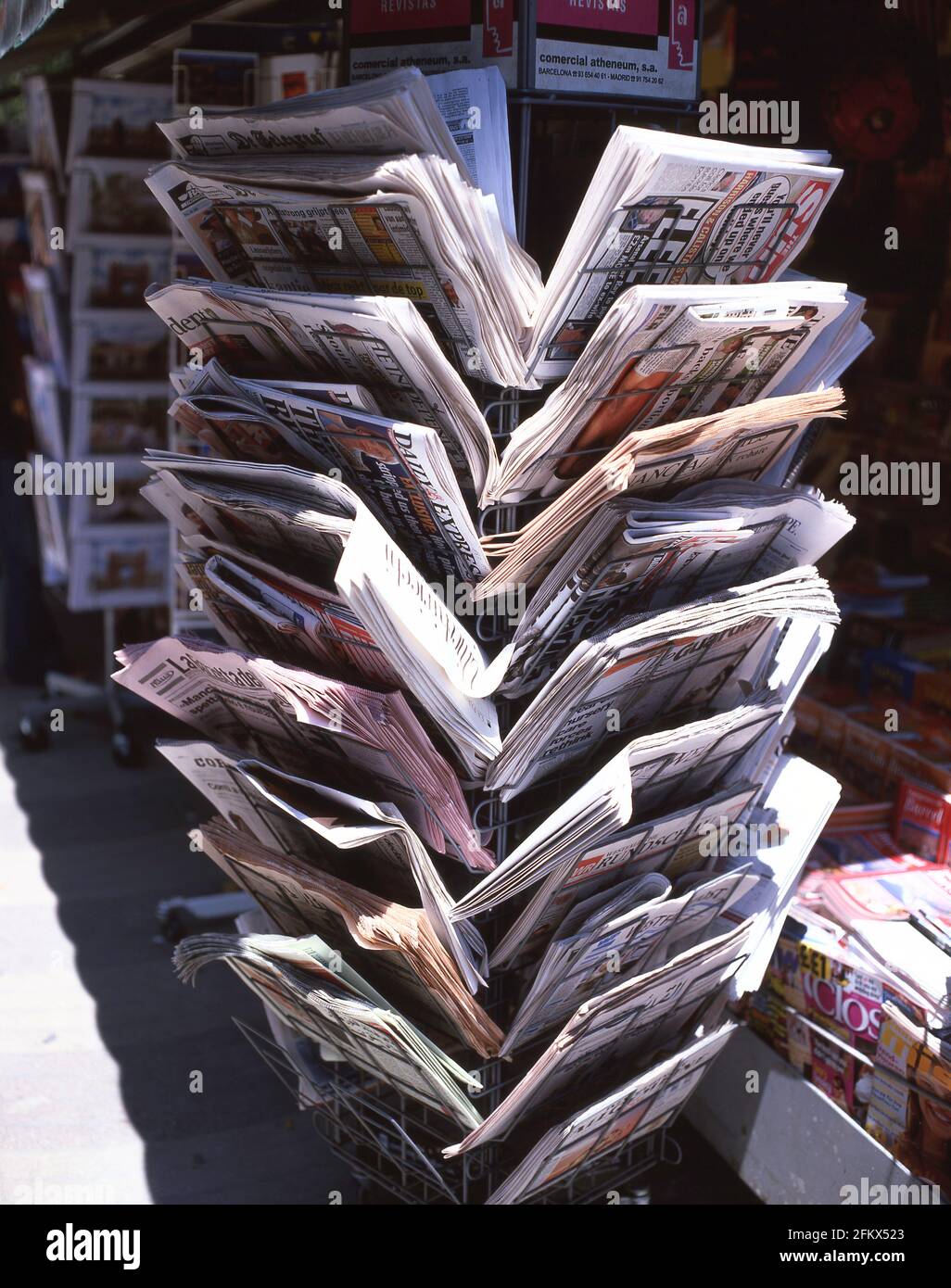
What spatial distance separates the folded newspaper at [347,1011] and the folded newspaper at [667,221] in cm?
70

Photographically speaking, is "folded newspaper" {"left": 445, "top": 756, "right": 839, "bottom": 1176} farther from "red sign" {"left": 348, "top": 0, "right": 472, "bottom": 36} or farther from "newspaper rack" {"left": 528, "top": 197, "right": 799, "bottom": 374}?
"red sign" {"left": 348, "top": 0, "right": 472, "bottom": 36}

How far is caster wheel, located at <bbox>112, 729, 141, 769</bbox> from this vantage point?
390cm

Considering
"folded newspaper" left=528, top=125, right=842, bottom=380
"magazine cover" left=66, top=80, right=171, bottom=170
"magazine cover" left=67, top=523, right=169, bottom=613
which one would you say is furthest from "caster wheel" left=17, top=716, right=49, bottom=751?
"folded newspaper" left=528, top=125, right=842, bottom=380

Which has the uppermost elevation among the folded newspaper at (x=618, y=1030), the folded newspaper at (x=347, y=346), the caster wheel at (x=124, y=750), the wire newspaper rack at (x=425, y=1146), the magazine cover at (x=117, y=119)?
the magazine cover at (x=117, y=119)

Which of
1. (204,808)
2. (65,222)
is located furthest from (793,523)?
(65,222)

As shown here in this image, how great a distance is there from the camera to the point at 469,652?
1354 mm

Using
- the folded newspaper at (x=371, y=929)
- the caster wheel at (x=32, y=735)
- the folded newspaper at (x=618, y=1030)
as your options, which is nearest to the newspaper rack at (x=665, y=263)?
the folded newspaper at (x=371, y=929)

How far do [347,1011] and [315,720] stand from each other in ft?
1.09

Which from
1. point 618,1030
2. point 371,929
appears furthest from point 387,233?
point 618,1030

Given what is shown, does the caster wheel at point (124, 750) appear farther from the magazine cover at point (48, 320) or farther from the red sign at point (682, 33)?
the red sign at point (682, 33)

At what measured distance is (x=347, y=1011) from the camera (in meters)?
1.39

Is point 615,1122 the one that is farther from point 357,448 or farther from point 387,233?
point 387,233

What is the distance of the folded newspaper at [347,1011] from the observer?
1.39m
